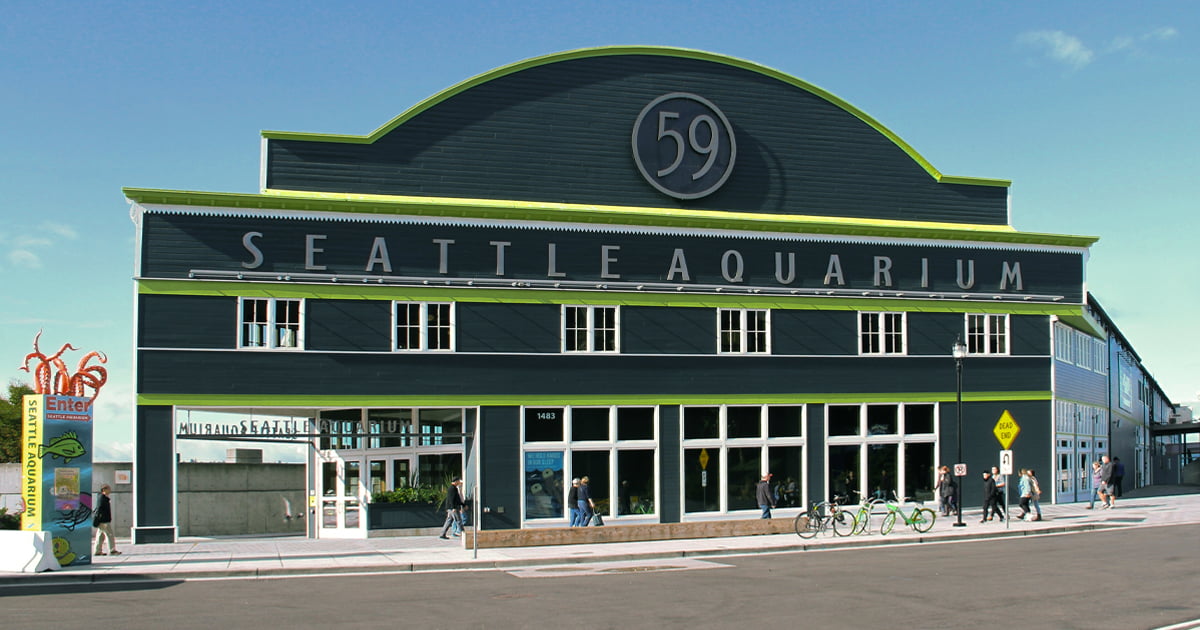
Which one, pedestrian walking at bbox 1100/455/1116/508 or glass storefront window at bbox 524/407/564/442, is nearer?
glass storefront window at bbox 524/407/564/442

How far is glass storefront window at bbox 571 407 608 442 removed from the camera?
3431 centimetres

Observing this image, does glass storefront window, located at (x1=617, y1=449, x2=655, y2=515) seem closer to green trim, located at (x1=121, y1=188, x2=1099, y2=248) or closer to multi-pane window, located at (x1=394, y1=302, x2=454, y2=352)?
multi-pane window, located at (x1=394, y1=302, x2=454, y2=352)

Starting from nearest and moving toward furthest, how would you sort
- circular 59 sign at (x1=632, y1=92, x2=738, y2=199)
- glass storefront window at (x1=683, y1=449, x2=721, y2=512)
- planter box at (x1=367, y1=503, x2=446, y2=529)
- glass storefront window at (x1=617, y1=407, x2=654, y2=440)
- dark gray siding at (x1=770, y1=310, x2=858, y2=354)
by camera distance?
planter box at (x1=367, y1=503, x2=446, y2=529)
glass storefront window at (x1=617, y1=407, x2=654, y2=440)
glass storefront window at (x1=683, y1=449, x2=721, y2=512)
circular 59 sign at (x1=632, y1=92, x2=738, y2=199)
dark gray siding at (x1=770, y1=310, x2=858, y2=354)

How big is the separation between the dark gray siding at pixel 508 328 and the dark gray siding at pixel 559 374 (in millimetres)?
317

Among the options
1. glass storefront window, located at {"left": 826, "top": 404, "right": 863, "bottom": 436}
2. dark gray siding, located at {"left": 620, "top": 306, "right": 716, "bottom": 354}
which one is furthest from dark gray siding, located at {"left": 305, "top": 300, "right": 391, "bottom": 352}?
glass storefront window, located at {"left": 826, "top": 404, "right": 863, "bottom": 436}

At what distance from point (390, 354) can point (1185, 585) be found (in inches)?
830

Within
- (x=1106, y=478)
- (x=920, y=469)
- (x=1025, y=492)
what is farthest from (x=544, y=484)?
(x=1106, y=478)

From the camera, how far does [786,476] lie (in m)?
36.5

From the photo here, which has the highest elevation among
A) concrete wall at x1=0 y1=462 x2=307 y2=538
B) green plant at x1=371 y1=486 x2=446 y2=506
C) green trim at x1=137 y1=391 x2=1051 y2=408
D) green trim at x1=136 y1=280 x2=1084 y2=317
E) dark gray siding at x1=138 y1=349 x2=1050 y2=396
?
green trim at x1=136 y1=280 x2=1084 y2=317

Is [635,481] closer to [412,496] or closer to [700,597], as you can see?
[412,496]

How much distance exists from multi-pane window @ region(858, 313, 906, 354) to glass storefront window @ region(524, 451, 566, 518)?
11.1m

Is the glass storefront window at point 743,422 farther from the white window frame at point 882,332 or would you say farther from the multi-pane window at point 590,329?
the multi-pane window at point 590,329

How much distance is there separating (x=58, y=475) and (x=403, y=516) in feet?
34.6

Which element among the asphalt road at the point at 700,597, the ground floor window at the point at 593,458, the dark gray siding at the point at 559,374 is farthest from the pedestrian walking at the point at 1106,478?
the ground floor window at the point at 593,458
